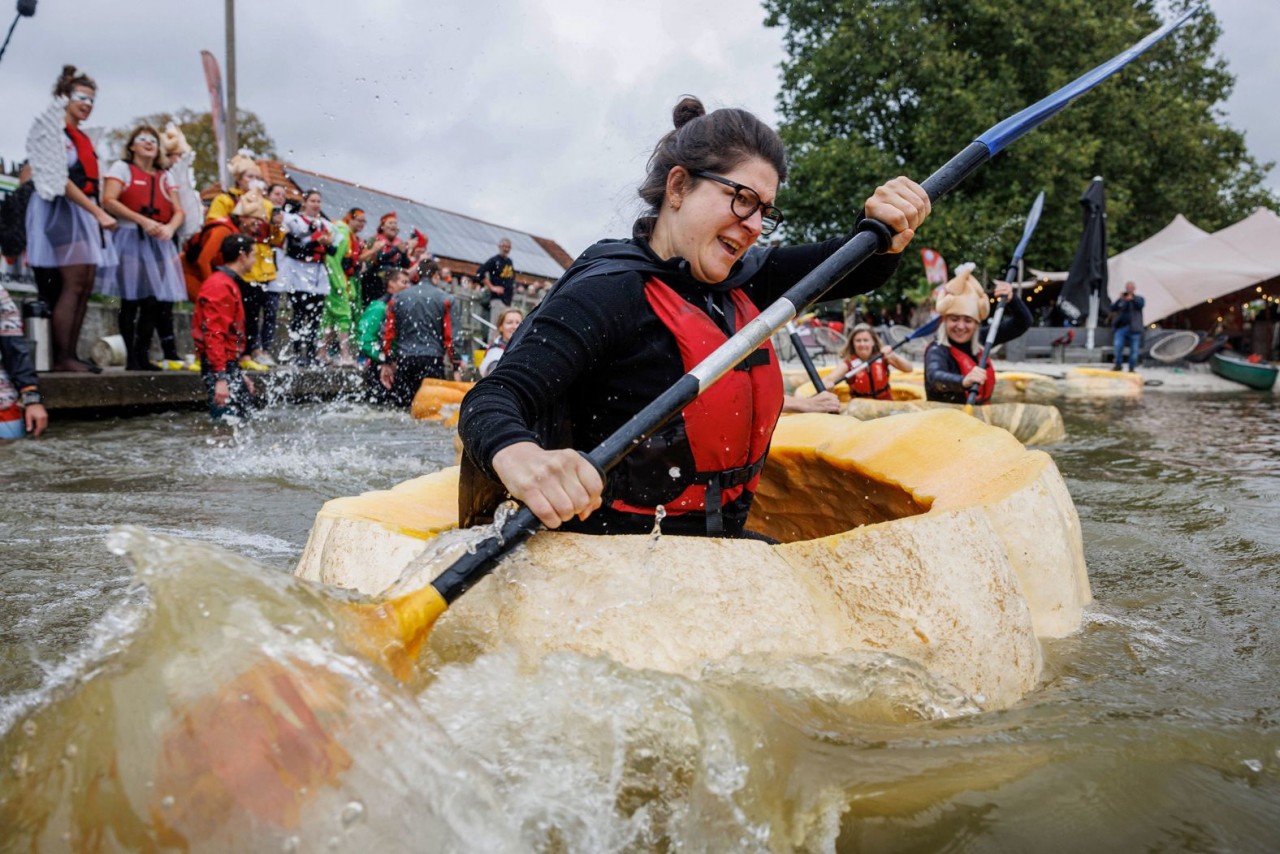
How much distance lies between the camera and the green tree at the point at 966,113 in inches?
801

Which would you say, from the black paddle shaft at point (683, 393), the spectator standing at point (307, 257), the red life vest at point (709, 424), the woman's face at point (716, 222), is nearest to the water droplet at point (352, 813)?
the black paddle shaft at point (683, 393)

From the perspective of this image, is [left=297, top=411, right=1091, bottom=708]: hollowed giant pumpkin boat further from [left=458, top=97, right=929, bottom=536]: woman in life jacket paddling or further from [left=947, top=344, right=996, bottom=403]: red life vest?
[left=947, top=344, right=996, bottom=403]: red life vest

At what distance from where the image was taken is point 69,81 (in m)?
6.43

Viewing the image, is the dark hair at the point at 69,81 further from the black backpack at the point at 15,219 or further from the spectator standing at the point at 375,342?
the spectator standing at the point at 375,342

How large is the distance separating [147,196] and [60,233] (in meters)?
0.88

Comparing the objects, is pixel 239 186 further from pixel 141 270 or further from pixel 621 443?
pixel 621 443

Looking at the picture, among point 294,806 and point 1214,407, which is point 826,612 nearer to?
point 294,806

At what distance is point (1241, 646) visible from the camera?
8.42 ft

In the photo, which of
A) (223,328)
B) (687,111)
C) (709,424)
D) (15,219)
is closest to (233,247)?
(223,328)

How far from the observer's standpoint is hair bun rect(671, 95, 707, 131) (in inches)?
97.9

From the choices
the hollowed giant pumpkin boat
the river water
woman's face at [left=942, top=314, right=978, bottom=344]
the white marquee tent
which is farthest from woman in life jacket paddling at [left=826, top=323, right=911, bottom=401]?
the white marquee tent

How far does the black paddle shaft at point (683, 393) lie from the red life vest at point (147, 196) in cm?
679

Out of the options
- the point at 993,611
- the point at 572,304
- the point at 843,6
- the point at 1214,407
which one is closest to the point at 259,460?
the point at 572,304

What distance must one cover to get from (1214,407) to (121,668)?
39.9 ft
